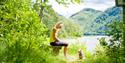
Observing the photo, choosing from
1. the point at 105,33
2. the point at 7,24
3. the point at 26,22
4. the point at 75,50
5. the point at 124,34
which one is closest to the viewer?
the point at 124,34

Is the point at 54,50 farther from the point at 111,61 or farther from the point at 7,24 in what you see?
the point at 111,61

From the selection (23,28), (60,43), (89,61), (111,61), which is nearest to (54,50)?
(60,43)

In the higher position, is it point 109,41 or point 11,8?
point 11,8

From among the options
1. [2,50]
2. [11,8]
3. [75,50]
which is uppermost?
[11,8]

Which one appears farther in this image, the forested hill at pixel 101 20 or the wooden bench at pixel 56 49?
the wooden bench at pixel 56 49

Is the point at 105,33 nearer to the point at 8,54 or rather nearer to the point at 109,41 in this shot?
the point at 109,41

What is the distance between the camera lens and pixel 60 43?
40.7 feet

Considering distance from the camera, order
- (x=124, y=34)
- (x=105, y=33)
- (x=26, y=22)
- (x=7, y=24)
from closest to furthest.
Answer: (x=124, y=34) → (x=105, y=33) → (x=26, y=22) → (x=7, y=24)

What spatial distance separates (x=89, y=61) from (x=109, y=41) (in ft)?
2.71

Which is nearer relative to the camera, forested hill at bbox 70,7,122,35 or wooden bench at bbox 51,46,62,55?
forested hill at bbox 70,7,122,35

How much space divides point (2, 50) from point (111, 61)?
104 inches

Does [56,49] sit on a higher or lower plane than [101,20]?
lower

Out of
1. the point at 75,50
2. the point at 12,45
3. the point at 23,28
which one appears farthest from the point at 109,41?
the point at 75,50

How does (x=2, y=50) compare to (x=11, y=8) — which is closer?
(x=2, y=50)
